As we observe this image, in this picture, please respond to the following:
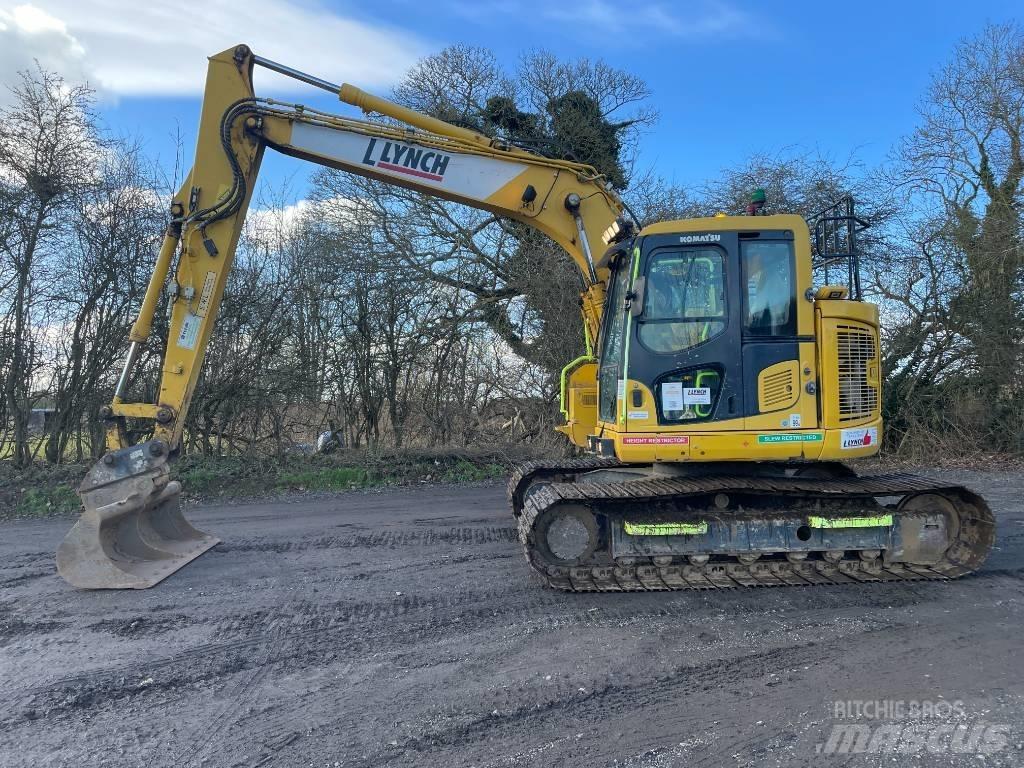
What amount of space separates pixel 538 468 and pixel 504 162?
9.42ft

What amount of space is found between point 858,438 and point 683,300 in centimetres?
171

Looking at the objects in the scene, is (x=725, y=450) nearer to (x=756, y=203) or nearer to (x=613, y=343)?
(x=613, y=343)

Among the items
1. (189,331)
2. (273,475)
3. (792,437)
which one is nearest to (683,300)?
(792,437)

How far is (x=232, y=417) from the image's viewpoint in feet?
39.4

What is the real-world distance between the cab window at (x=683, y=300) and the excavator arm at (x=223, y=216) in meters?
0.81

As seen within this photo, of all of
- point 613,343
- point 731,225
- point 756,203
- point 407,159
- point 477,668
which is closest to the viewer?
point 477,668

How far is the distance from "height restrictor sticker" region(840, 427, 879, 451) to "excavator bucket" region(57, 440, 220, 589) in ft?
17.4

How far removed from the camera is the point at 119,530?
5605mm

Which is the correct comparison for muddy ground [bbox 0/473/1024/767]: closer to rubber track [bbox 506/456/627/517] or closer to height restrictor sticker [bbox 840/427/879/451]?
rubber track [bbox 506/456/627/517]

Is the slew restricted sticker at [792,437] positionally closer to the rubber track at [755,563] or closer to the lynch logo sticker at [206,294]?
the rubber track at [755,563]

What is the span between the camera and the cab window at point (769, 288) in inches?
204

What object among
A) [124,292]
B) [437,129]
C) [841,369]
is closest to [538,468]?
[841,369]

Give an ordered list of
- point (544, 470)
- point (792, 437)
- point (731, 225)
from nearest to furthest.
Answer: point (792, 437) < point (731, 225) < point (544, 470)

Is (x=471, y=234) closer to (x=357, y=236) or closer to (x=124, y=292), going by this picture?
(x=357, y=236)
